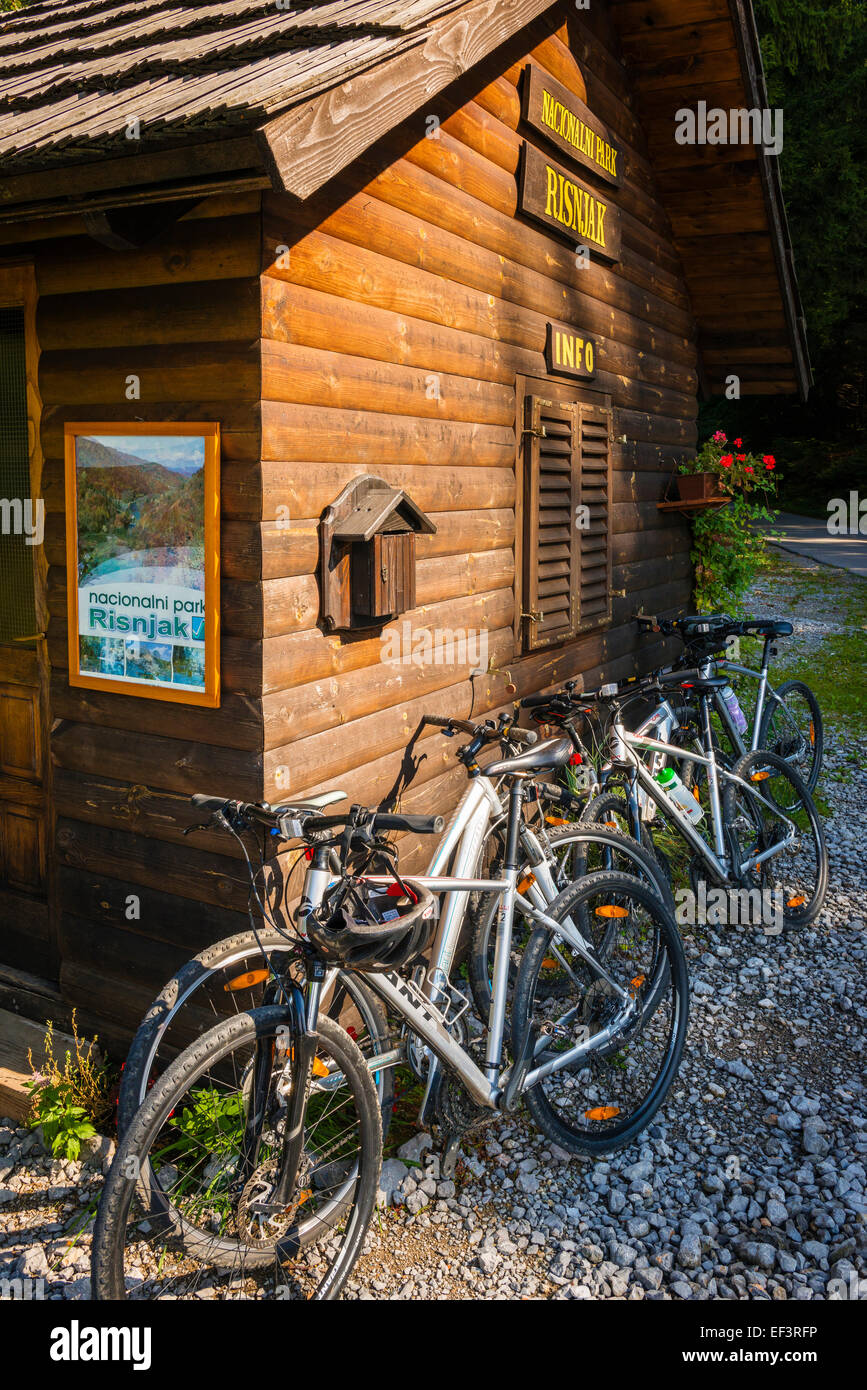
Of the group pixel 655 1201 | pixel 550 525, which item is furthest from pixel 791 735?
pixel 655 1201

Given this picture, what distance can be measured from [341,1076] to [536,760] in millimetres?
1256

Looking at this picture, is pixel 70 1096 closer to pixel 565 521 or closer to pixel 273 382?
pixel 273 382

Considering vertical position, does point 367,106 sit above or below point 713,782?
above

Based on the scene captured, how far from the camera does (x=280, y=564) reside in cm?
344

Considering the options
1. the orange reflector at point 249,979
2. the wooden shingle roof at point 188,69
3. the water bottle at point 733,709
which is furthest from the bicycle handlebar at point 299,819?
the water bottle at point 733,709

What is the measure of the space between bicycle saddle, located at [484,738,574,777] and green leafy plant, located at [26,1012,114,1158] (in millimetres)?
1752

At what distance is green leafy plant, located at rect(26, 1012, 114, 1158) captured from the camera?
3660 millimetres

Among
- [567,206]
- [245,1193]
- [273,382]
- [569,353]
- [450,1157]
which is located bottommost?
[450,1157]

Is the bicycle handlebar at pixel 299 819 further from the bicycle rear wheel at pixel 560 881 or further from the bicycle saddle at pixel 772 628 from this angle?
the bicycle saddle at pixel 772 628

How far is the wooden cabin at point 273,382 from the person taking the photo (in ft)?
10.6

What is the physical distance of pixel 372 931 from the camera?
2.72 meters

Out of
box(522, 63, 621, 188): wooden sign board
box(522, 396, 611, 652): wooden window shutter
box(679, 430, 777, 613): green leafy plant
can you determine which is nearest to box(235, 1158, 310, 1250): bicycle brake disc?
box(522, 396, 611, 652): wooden window shutter
